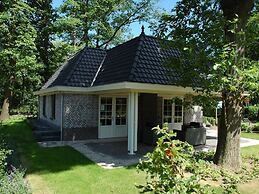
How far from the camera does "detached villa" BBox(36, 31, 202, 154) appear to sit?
12.3 m

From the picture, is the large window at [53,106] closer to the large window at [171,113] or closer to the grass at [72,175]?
the grass at [72,175]

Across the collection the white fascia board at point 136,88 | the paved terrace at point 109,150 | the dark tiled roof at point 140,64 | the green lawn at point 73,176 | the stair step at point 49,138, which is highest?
the dark tiled roof at point 140,64

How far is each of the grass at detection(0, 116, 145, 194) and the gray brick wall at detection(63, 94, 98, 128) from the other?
11.5ft

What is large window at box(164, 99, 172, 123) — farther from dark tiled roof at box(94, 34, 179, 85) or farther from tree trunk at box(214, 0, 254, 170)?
tree trunk at box(214, 0, 254, 170)

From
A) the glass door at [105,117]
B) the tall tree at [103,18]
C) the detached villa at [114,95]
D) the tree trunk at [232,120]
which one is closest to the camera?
the tree trunk at [232,120]

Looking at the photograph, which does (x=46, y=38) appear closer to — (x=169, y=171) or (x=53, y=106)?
(x=53, y=106)

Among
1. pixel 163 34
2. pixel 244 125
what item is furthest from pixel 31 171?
pixel 244 125

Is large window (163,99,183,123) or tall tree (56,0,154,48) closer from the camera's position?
large window (163,99,183,123)

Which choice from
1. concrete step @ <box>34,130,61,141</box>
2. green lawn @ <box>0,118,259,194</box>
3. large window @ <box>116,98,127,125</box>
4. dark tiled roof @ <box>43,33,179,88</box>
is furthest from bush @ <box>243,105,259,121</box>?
green lawn @ <box>0,118,259,194</box>

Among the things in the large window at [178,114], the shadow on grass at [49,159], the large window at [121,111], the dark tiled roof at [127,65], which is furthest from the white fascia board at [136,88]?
the large window at [178,114]

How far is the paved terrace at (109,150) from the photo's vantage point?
9.80m

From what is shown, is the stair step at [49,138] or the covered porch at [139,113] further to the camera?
the covered porch at [139,113]

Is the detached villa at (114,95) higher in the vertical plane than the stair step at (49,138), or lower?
higher

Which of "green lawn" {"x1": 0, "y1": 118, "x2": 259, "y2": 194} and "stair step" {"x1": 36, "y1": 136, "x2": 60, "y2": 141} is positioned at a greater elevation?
"stair step" {"x1": 36, "y1": 136, "x2": 60, "y2": 141}
